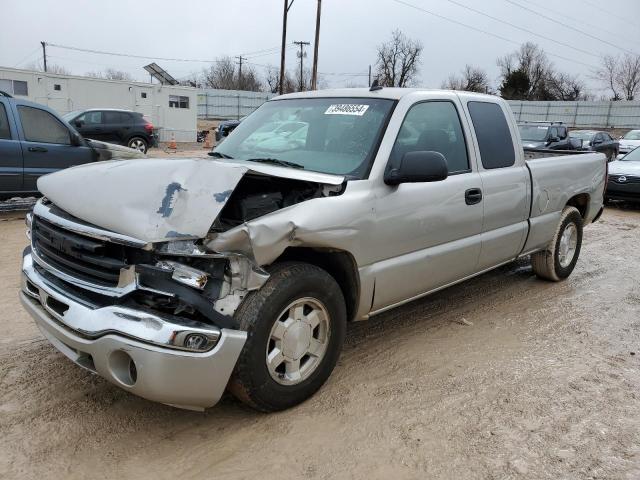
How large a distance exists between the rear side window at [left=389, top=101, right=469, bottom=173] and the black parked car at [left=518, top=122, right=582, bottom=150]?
13.7 meters

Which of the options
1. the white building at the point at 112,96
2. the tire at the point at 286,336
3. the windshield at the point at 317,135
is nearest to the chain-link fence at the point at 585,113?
the white building at the point at 112,96

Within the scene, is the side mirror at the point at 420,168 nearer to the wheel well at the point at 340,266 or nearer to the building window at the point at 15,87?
the wheel well at the point at 340,266

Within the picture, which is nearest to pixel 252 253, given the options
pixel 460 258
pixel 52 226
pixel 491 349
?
pixel 52 226

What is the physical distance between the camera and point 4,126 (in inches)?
326

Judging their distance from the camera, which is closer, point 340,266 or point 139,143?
point 340,266

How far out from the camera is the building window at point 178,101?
2652 cm

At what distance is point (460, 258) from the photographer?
4262 mm

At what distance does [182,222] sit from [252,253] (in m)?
0.38

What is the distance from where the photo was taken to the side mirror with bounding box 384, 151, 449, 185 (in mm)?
3420

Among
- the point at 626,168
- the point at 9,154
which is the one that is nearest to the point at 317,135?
the point at 9,154

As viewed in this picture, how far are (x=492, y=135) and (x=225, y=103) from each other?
4234cm

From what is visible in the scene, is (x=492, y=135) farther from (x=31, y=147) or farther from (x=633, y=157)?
(x=633, y=157)

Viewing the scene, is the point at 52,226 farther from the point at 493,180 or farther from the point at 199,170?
the point at 493,180

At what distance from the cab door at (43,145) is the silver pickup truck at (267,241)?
538 cm
